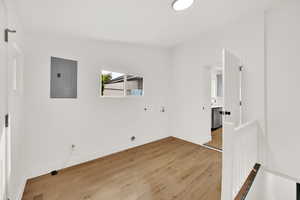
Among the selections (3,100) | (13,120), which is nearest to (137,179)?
(13,120)

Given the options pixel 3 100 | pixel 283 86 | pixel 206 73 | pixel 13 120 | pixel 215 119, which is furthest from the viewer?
pixel 215 119

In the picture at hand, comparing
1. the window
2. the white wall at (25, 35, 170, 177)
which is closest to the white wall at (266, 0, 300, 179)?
the white wall at (25, 35, 170, 177)

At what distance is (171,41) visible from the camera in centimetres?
331

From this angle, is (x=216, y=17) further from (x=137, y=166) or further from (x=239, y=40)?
(x=137, y=166)

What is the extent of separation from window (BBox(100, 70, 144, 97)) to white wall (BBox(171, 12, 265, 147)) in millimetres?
1216

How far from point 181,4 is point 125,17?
89 centimetres

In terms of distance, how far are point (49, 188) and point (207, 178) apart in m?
2.35

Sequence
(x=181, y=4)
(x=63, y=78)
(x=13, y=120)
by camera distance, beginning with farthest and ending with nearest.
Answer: (x=63, y=78) < (x=181, y=4) < (x=13, y=120)

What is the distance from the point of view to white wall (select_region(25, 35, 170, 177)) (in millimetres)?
2010

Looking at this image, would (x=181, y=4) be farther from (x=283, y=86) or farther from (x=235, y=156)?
(x=235, y=156)

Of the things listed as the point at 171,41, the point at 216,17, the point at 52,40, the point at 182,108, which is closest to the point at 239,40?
the point at 216,17

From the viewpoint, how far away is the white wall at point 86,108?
6.59 feet

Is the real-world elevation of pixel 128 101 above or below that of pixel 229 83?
below

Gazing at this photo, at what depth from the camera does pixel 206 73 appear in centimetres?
332
